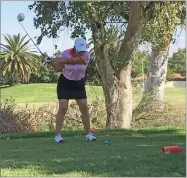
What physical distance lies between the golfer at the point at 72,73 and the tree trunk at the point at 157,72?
301 inches

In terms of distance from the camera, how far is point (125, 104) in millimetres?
11750

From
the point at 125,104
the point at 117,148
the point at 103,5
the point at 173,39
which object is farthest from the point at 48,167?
the point at 173,39

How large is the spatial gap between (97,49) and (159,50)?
13.6 feet

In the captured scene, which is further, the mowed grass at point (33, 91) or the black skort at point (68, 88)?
the mowed grass at point (33, 91)

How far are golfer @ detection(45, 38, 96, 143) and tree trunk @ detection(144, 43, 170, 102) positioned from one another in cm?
764

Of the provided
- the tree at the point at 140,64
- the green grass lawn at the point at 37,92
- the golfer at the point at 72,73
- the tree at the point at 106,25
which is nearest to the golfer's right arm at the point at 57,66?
the golfer at the point at 72,73

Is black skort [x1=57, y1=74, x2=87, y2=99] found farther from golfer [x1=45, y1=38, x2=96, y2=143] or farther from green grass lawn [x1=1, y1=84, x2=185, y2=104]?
green grass lawn [x1=1, y1=84, x2=185, y2=104]

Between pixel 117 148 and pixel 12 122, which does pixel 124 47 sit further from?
pixel 117 148

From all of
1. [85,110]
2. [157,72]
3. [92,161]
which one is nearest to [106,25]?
[157,72]

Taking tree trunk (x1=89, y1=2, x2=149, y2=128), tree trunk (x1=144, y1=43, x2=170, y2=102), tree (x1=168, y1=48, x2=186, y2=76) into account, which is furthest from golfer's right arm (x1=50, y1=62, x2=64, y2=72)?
tree trunk (x1=144, y1=43, x2=170, y2=102)

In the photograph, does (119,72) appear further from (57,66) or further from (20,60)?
(20,60)

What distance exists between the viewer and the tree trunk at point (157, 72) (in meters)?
14.0

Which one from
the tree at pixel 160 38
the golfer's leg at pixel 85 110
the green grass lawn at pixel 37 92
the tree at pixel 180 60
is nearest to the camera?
the golfer's leg at pixel 85 110

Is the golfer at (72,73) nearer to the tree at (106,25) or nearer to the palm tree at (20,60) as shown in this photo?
the tree at (106,25)
